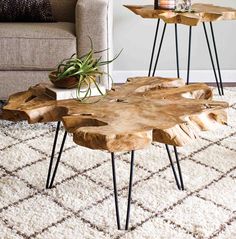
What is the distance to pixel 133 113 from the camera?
1.80 meters

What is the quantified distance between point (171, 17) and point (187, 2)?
0.58ft

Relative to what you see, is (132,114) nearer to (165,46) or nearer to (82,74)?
(82,74)

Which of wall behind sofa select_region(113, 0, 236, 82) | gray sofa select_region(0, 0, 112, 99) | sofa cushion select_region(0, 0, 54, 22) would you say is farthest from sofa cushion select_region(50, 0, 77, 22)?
gray sofa select_region(0, 0, 112, 99)

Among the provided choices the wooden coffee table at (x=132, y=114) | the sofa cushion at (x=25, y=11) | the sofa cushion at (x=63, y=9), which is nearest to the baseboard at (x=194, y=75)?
the sofa cushion at (x=63, y=9)

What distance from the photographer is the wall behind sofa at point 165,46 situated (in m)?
3.69

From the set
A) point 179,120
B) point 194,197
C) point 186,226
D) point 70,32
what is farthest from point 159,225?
point 70,32

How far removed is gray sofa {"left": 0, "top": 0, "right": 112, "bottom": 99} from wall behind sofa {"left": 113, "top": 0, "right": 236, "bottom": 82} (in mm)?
761

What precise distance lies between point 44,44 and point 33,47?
0.06m

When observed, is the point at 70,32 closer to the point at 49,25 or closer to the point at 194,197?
the point at 49,25

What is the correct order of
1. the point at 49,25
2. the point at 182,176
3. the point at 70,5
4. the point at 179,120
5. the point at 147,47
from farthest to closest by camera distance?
the point at 147,47, the point at 70,5, the point at 49,25, the point at 182,176, the point at 179,120

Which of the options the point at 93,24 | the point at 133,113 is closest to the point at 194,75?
the point at 93,24

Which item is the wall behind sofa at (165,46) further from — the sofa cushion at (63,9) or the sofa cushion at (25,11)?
the sofa cushion at (25,11)

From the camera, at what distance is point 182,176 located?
229cm

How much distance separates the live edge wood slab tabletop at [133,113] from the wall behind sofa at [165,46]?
5.13 feet
